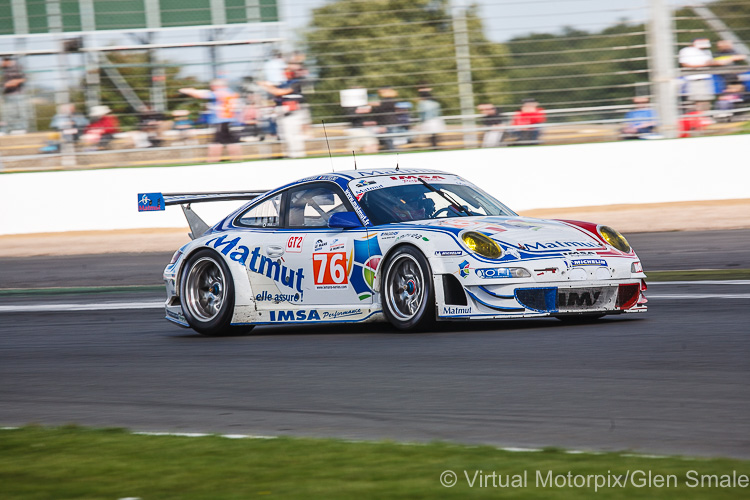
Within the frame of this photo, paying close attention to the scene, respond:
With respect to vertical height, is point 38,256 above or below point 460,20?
below

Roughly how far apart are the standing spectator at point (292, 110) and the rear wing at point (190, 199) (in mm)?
11028

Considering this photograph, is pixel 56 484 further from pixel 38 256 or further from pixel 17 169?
pixel 17 169

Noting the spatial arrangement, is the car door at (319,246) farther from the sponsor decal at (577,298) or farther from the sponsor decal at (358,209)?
the sponsor decal at (577,298)

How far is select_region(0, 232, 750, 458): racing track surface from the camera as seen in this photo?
460 cm

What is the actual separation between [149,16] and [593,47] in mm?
9380

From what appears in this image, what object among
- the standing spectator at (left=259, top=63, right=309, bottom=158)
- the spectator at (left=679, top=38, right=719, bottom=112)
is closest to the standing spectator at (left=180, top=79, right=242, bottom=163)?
the standing spectator at (left=259, top=63, right=309, bottom=158)

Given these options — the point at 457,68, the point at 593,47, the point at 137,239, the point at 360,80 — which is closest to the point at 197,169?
the point at 137,239

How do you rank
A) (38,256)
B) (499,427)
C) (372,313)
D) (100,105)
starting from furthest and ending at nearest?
(100,105), (38,256), (372,313), (499,427)

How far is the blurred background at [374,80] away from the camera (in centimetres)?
1995

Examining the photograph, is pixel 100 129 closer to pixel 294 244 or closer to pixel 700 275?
pixel 700 275

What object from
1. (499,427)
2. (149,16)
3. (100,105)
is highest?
(149,16)

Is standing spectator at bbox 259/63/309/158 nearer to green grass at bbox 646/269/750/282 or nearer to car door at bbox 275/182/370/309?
green grass at bbox 646/269/750/282

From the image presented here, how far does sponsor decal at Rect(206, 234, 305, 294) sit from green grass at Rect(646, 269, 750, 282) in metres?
4.16

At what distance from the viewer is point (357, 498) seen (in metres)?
3.45
